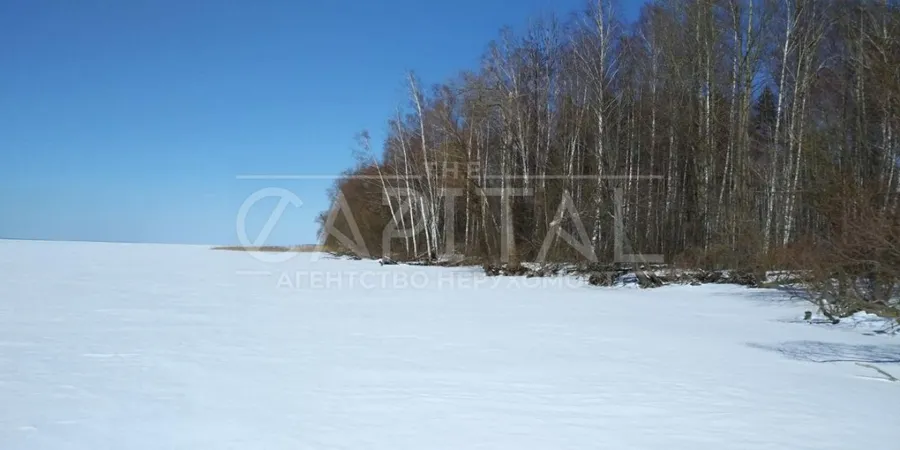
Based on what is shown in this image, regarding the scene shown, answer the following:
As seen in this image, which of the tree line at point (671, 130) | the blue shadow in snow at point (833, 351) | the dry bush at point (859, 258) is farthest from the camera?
the tree line at point (671, 130)

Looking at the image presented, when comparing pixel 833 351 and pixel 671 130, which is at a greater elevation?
pixel 671 130

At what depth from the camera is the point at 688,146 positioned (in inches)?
652

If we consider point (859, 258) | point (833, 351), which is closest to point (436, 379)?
point (833, 351)

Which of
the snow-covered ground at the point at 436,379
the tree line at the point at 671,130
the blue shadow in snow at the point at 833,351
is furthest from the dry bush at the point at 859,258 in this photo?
the tree line at the point at 671,130

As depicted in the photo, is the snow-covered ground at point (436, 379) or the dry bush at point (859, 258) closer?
the snow-covered ground at point (436, 379)

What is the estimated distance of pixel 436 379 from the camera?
4.53 m

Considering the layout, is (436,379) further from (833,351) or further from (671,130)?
(671,130)

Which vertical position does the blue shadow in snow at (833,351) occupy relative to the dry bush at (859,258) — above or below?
below

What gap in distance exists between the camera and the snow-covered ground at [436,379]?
Answer: 3236 mm

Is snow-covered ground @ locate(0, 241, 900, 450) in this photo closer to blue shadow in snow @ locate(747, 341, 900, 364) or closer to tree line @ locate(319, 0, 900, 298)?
blue shadow in snow @ locate(747, 341, 900, 364)

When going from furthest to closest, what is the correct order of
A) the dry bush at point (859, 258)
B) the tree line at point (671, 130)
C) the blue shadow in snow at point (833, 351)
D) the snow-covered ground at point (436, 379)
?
the tree line at point (671, 130) → the blue shadow in snow at point (833, 351) → the dry bush at point (859, 258) → the snow-covered ground at point (436, 379)

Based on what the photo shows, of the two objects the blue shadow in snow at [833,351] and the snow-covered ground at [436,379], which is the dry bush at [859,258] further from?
the snow-covered ground at [436,379]

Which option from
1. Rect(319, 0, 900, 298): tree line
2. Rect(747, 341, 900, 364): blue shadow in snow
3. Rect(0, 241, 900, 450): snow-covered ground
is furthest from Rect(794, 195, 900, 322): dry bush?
Rect(319, 0, 900, 298): tree line

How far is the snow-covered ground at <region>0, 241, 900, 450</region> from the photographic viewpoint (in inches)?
127
